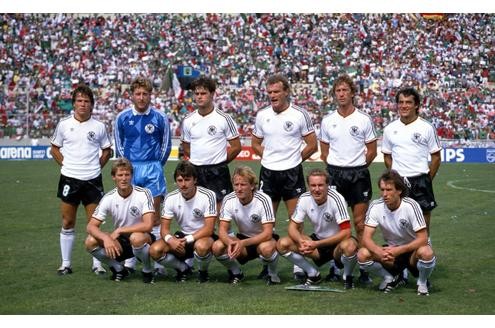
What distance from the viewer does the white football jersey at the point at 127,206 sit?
8.08 m

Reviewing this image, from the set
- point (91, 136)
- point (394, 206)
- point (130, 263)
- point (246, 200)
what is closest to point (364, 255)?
point (394, 206)

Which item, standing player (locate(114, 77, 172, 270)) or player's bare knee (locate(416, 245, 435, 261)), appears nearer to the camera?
player's bare knee (locate(416, 245, 435, 261))

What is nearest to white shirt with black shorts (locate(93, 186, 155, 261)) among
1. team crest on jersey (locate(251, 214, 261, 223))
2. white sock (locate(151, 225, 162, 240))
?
white sock (locate(151, 225, 162, 240))

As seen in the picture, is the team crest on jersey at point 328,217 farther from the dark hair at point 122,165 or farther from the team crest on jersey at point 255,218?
the dark hair at point 122,165

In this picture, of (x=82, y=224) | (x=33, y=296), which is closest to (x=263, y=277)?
(x=33, y=296)

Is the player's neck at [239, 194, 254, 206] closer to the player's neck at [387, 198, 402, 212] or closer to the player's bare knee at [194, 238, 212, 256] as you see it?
the player's bare knee at [194, 238, 212, 256]

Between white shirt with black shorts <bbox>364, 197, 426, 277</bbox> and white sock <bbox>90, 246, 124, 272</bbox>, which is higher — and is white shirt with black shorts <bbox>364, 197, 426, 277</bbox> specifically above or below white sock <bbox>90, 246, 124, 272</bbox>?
above

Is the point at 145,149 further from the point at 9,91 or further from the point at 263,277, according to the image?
the point at 9,91

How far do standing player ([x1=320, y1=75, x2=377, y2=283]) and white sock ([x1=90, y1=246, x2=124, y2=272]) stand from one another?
2.25m

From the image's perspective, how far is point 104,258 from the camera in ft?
26.6

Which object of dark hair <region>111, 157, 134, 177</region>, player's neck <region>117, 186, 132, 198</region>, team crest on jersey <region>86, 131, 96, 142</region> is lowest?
player's neck <region>117, 186, 132, 198</region>

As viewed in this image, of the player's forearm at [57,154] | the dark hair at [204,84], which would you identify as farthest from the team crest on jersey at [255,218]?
the player's forearm at [57,154]

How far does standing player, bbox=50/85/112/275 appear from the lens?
860cm

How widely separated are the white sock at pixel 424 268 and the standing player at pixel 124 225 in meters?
2.51
